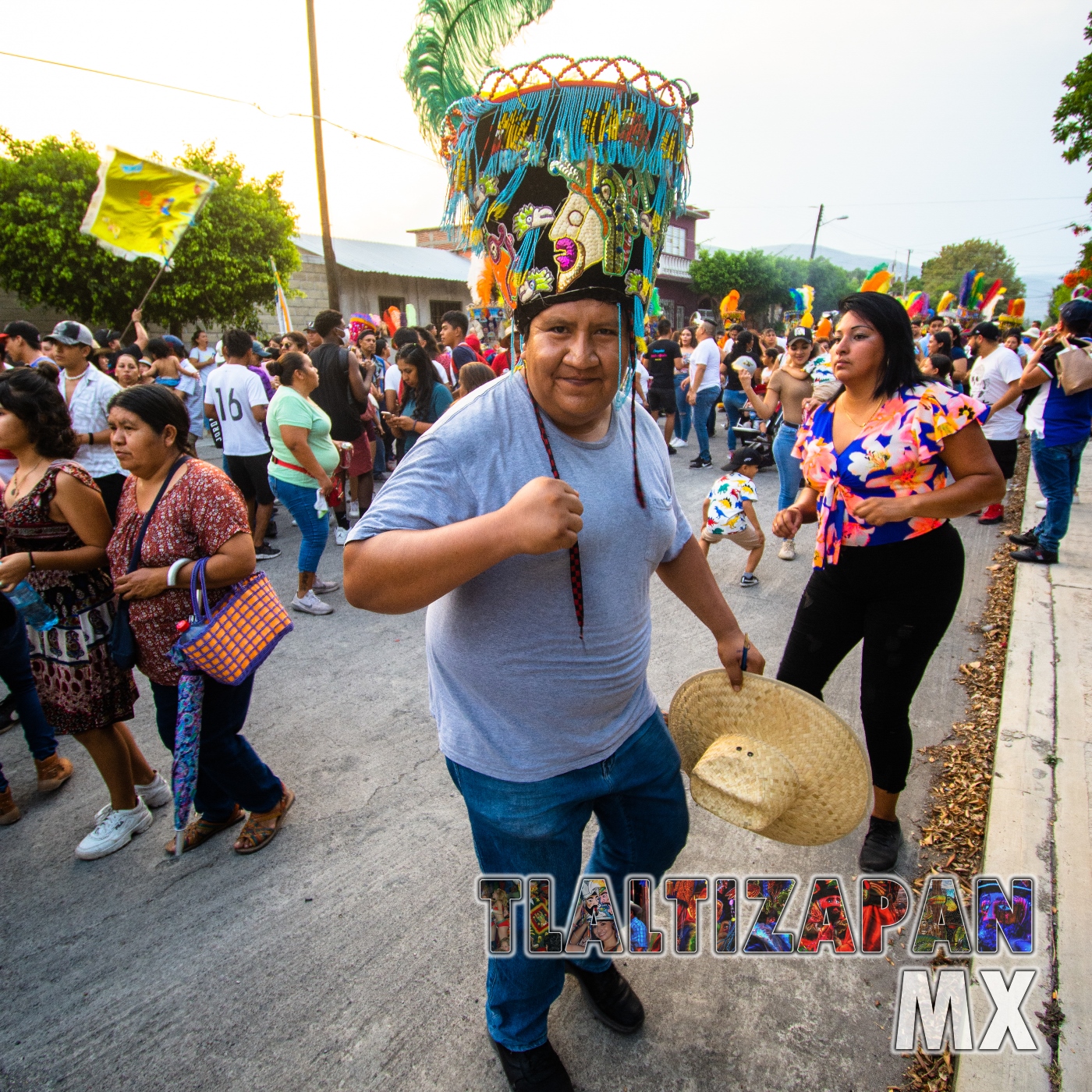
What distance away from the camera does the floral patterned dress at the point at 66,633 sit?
2588 mm

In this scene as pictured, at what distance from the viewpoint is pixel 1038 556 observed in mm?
5383

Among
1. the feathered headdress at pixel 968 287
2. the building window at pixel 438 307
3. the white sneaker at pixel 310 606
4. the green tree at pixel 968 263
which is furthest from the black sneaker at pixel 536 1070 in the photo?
the green tree at pixel 968 263

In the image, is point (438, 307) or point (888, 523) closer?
point (888, 523)

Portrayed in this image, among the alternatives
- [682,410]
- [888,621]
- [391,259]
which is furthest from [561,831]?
[391,259]

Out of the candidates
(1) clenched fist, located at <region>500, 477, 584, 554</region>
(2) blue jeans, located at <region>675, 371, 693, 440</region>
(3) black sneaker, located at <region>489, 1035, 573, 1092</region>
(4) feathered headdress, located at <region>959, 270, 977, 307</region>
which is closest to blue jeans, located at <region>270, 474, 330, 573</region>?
(3) black sneaker, located at <region>489, 1035, 573, 1092</region>

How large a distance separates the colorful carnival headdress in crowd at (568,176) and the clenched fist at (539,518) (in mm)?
468

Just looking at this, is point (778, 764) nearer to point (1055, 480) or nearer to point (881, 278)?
point (1055, 480)

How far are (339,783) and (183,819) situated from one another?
0.78 metres

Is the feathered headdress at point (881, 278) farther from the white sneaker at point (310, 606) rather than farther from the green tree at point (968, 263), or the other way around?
the green tree at point (968, 263)

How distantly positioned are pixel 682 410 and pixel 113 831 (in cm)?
983

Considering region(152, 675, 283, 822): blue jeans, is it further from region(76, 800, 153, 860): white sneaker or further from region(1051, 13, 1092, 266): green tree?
region(1051, 13, 1092, 266): green tree

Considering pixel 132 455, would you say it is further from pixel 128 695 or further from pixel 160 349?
pixel 160 349

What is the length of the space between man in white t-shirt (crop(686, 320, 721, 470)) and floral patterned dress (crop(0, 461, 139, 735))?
779cm

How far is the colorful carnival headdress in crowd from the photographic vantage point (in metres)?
1.41
